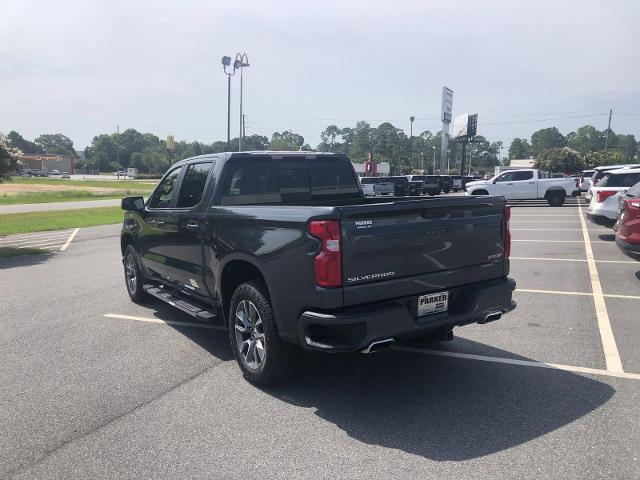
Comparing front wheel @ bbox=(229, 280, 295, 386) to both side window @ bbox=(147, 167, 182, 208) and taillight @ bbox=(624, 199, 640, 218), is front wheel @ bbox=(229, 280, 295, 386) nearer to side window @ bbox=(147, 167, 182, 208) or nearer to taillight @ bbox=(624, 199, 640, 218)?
side window @ bbox=(147, 167, 182, 208)

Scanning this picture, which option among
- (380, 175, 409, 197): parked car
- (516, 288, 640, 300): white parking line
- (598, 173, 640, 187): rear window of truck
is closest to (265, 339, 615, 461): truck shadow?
(516, 288, 640, 300): white parking line

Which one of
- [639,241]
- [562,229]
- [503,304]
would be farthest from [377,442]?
[562,229]

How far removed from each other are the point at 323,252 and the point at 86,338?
3482 millimetres

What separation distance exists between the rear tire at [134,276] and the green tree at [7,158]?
7.34 meters

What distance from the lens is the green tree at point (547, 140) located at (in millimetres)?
175875

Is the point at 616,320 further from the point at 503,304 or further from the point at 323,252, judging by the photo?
the point at 323,252

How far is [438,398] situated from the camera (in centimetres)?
409

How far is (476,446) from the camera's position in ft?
10.9

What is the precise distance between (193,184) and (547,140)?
191880 millimetres

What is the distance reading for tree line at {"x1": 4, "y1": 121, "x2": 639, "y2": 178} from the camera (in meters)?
129

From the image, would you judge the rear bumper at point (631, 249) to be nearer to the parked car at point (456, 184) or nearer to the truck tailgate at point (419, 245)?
the truck tailgate at point (419, 245)

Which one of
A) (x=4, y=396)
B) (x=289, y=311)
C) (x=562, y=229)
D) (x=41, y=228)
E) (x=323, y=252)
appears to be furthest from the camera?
(x=41, y=228)

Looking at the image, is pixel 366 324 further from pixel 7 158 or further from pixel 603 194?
pixel 7 158

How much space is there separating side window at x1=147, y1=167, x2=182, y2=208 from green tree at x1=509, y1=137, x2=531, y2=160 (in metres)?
185
